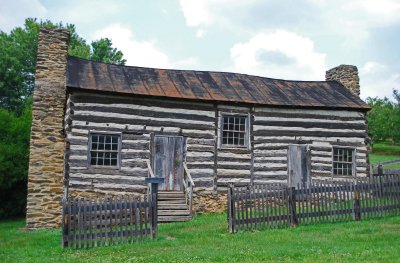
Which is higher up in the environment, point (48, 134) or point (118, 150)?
point (48, 134)

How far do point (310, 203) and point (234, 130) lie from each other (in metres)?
5.86

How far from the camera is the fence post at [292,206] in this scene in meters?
12.5

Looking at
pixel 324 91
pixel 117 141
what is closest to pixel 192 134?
pixel 117 141

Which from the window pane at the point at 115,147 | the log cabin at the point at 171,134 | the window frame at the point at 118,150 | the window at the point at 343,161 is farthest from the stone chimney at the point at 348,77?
the window pane at the point at 115,147

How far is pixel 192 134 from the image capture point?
17250mm

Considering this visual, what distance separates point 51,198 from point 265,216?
27.3ft

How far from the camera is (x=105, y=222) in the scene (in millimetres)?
10719

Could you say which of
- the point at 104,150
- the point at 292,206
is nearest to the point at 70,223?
the point at 104,150

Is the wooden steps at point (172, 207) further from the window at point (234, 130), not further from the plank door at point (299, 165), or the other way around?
the plank door at point (299, 165)

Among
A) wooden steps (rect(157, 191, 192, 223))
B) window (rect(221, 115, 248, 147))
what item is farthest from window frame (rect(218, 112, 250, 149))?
wooden steps (rect(157, 191, 192, 223))

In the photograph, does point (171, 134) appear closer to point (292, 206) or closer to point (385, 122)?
point (292, 206)

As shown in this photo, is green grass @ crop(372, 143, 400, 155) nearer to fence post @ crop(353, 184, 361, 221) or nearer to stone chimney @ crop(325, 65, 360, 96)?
stone chimney @ crop(325, 65, 360, 96)

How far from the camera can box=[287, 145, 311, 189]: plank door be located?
60.4ft

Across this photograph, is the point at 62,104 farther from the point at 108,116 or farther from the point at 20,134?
the point at 20,134
